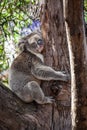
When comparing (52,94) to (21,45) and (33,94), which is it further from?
(21,45)

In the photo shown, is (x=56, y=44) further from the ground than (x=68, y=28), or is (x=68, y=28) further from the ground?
(x=68, y=28)

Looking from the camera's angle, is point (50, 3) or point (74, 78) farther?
point (50, 3)

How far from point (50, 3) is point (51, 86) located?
2.89 feet

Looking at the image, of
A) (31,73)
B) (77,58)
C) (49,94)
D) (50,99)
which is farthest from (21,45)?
(77,58)

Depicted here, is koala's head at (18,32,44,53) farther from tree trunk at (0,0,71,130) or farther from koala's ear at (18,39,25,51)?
tree trunk at (0,0,71,130)

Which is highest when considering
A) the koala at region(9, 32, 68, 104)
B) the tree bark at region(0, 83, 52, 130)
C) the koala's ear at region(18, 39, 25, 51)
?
the koala's ear at region(18, 39, 25, 51)

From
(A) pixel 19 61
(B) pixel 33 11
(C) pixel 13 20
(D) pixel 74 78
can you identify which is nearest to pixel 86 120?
(D) pixel 74 78

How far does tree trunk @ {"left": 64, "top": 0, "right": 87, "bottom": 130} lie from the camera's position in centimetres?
220

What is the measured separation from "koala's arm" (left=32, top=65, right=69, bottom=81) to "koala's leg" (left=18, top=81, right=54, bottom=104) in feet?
0.59

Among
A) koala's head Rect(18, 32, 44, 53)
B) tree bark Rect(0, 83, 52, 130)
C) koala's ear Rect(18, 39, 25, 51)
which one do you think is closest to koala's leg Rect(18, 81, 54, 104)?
Answer: tree bark Rect(0, 83, 52, 130)

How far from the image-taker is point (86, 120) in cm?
265

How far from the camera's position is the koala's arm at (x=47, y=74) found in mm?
3529

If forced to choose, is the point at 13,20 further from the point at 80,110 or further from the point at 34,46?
the point at 80,110

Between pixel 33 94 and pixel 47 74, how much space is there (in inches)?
13.1
